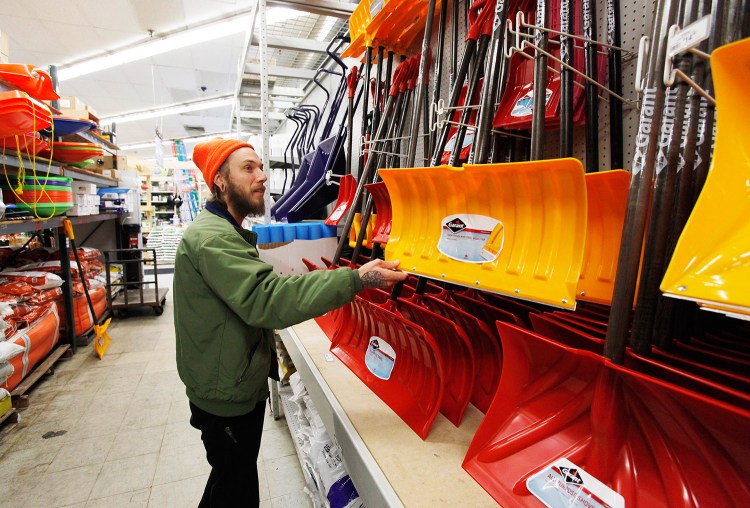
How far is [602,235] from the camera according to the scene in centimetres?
90

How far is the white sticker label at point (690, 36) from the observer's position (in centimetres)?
52

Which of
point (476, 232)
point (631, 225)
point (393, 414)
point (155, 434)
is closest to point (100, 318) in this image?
point (155, 434)

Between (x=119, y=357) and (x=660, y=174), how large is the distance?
4.68 meters

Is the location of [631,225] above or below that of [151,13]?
below

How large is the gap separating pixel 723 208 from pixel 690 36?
285 millimetres

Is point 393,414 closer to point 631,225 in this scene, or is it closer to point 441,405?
Result: point 441,405

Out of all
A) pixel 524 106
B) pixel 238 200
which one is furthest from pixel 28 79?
pixel 524 106

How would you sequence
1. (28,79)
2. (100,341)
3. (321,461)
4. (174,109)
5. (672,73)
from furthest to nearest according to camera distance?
(174,109), (100,341), (28,79), (321,461), (672,73)

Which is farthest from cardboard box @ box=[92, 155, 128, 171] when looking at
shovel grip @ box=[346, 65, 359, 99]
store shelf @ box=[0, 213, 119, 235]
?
shovel grip @ box=[346, 65, 359, 99]

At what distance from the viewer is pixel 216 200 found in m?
1.41

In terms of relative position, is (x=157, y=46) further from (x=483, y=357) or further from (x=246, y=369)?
(x=483, y=357)

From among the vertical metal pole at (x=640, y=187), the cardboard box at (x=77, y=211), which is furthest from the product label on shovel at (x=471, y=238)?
the cardboard box at (x=77, y=211)

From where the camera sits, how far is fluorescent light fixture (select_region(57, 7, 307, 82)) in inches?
216

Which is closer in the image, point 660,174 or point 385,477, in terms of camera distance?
point 660,174
